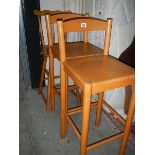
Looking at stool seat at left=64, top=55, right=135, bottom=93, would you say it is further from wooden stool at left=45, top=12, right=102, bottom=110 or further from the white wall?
the white wall

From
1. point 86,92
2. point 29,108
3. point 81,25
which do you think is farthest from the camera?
point 29,108

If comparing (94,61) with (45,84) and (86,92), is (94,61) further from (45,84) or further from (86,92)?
(45,84)

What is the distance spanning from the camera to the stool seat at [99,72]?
3.18 ft

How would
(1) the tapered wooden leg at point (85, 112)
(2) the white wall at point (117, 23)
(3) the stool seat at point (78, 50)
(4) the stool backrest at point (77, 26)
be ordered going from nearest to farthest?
(1) the tapered wooden leg at point (85, 112), (4) the stool backrest at point (77, 26), (3) the stool seat at point (78, 50), (2) the white wall at point (117, 23)

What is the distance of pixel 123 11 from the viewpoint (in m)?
1.59

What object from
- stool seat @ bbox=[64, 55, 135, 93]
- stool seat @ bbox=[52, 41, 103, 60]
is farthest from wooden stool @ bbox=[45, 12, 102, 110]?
stool seat @ bbox=[64, 55, 135, 93]

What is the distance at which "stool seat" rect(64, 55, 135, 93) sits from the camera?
970 millimetres

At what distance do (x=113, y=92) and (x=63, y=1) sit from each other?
1118 mm

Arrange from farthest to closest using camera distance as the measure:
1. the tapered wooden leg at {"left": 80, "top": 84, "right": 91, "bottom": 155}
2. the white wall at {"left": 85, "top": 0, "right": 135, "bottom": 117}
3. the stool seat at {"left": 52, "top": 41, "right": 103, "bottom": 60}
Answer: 1. the white wall at {"left": 85, "top": 0, "right": 135, "bottom": 117}
2. the stool seat at {"left": 52, "top": 41, "right": 103, "bottom": 60}
3. the tapered wooden leg at {"left": 80, "top": 84, "right": 91, "bottom": 155}

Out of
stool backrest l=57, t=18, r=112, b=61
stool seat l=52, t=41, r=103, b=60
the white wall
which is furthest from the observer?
the white wall

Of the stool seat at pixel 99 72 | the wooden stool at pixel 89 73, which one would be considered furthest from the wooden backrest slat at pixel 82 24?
the stool seat at pixel 99 72

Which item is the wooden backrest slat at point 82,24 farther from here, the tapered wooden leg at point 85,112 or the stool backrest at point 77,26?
the tapered wooden leg at point 85,112
